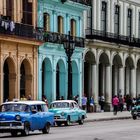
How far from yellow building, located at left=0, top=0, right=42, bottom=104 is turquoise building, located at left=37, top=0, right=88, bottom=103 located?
1.15m

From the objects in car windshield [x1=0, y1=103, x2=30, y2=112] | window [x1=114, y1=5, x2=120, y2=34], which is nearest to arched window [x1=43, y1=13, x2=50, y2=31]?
window [x1=114, y1=5, x2=120, y2=34]

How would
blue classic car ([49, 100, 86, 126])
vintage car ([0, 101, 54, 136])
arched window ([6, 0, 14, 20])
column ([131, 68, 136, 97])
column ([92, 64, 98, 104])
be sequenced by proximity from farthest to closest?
1. column ([131, 68, 136, 97])
2. column ([92, 64, 98, 104])
3. arched window ([6, 0, 14, 20])
4. blue classic car ([49, 100, 86, 126])
5. vintage car ([0, 101, 54, 136])

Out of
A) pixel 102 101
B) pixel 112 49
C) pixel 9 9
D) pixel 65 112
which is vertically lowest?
pixel 65 112

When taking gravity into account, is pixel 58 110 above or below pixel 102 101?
below

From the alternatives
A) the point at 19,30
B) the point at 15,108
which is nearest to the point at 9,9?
the point at 19,30

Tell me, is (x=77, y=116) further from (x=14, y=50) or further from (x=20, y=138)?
(x=20, y=138)

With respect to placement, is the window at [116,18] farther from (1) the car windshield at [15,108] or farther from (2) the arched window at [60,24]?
(1) the car windshield at [15,108]

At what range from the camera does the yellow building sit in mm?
46000

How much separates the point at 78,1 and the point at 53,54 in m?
5.91

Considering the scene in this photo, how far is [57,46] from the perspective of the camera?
54.0 meters

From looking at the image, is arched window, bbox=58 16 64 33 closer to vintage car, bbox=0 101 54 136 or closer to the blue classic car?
the blue classic car

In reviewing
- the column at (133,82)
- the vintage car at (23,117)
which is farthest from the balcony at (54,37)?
the vintage car at (23,117)

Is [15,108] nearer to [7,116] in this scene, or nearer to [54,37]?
[7,116]

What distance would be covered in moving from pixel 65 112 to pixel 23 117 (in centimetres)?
974
